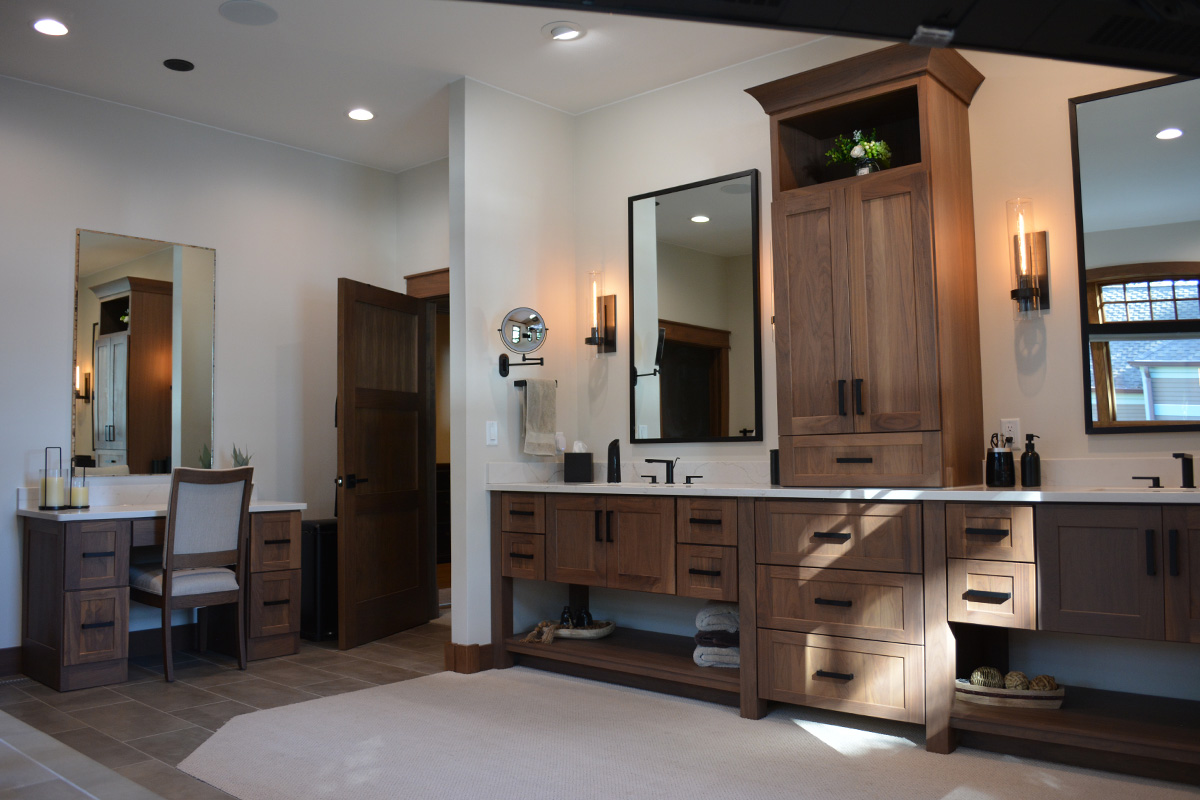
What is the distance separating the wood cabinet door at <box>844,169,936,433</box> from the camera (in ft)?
10.3

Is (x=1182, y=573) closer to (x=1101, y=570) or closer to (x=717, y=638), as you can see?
(x=1101, y=570)

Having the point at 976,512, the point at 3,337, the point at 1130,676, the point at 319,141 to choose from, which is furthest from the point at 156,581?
the point at 1130,676

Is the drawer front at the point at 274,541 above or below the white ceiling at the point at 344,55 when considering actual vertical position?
→ below

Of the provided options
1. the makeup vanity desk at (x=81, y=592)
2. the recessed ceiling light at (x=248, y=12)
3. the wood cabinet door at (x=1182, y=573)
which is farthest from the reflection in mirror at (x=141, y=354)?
the wood cabinet door at (x=1182, y=573)

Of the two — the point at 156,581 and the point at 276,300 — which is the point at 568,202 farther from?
the point at 156,581

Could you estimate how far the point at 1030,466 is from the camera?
3.11 m

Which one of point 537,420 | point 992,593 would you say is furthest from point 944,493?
point 537,420

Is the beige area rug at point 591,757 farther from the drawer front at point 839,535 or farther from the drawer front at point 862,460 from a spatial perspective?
the drawer front at point 862,460

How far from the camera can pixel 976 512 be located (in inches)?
113

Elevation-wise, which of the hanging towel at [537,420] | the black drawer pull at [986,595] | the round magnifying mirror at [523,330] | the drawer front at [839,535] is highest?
the round magnifying mirror at [523,330]

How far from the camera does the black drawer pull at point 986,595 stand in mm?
2791

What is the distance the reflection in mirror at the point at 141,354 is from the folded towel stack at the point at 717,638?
3040 mm

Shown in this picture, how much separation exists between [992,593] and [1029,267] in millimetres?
1288

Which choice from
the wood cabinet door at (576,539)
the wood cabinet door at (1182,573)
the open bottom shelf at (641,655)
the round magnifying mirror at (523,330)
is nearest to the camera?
the wood cabinet door at (1182,573)
